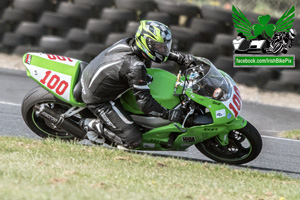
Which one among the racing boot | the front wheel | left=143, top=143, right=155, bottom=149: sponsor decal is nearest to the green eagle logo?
the front wheel

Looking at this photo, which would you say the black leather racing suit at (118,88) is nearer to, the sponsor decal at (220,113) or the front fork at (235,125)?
the sponsor decal at (220,113)

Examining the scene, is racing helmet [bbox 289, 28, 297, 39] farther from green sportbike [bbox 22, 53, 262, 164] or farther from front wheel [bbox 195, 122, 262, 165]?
front wheel [bbox 195, 122, 262, 165]

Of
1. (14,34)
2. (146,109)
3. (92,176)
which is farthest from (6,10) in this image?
(92,176)

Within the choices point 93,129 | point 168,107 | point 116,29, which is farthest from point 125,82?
point 116,29

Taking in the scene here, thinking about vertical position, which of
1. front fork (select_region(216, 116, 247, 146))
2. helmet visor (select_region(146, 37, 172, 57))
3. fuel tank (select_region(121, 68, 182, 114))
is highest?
helmet visor (select_region(146, 37, 172, 57))

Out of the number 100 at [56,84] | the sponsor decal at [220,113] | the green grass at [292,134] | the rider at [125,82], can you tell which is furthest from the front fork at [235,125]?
the green grass at [292,134]

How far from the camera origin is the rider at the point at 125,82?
614 cm

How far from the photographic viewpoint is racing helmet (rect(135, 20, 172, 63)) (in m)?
6.13

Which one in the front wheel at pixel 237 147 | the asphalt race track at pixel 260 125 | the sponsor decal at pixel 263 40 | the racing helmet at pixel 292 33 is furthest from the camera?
the sponsor decal at pixel 263 40

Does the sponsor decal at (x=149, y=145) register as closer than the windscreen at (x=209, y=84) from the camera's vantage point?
No

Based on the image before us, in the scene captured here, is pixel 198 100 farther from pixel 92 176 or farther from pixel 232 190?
pixel 92 176

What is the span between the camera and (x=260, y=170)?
6.89 metres

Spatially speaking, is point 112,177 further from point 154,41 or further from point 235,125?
point 235,125

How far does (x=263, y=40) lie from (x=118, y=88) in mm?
6229
